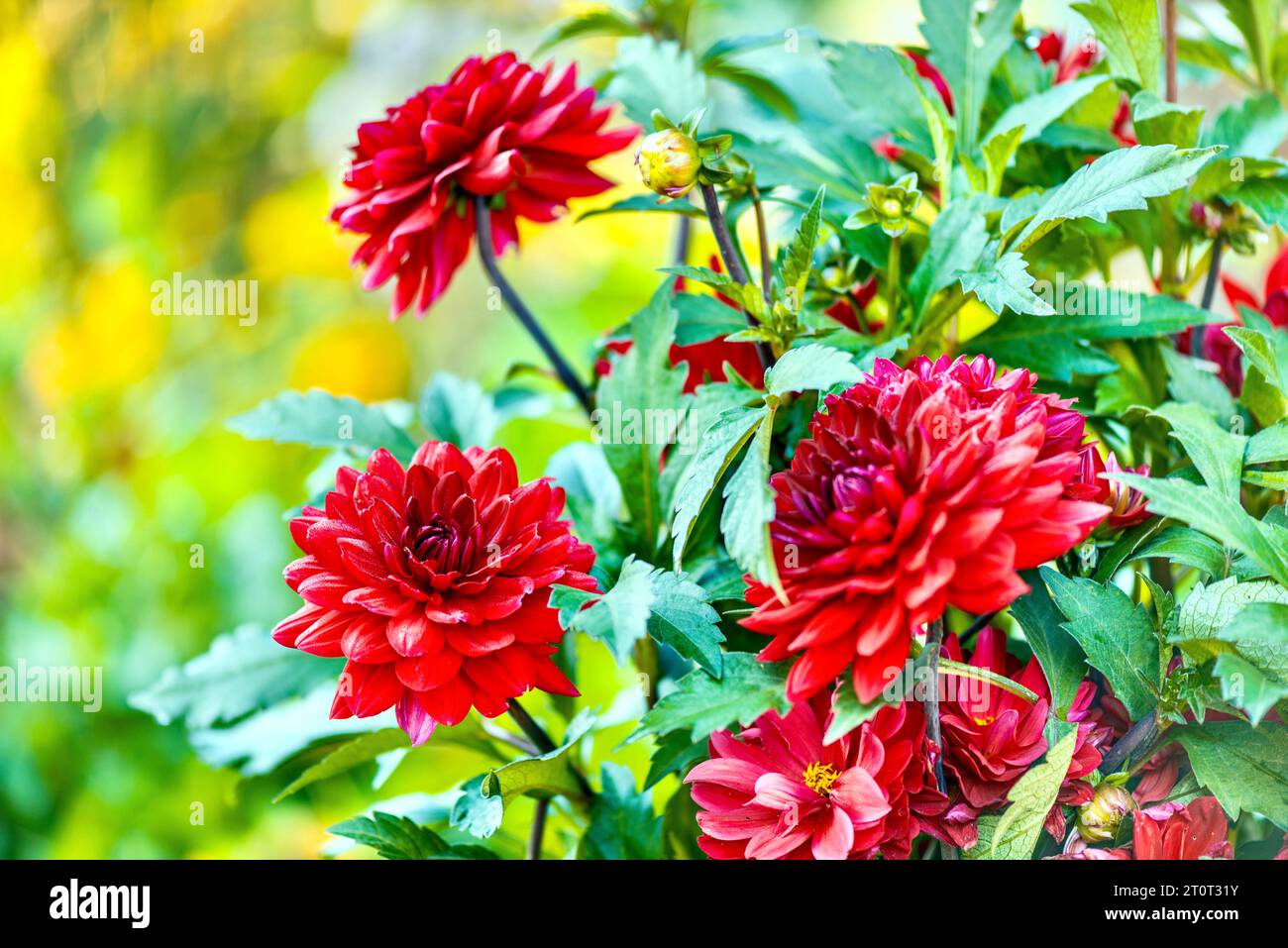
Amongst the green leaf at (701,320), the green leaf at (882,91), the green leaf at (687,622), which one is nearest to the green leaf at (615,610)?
the green leaf at (687,622)

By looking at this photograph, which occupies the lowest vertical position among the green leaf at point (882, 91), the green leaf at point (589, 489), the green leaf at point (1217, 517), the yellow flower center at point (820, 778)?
the yellow flower center at point (820, 778)

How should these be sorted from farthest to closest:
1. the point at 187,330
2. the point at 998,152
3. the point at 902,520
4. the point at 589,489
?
the point at 187,330, the point at 589,489, the point at 998,152, the point at 902,520

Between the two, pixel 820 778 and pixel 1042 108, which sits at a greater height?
pixel 1042 108

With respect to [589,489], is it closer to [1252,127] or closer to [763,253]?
[763,253]

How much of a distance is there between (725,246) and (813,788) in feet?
0.56

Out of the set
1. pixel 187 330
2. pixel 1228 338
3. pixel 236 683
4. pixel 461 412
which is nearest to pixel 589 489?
pixel 461 412

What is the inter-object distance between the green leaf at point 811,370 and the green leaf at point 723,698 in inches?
3.1

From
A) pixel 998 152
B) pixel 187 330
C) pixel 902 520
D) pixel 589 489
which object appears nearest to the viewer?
pixel 902 520

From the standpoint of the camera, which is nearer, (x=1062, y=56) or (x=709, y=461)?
(x=709, y=461)

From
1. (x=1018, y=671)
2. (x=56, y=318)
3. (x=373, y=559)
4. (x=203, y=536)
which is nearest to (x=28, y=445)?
(x=56, y=318)

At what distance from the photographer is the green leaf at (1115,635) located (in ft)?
1.04

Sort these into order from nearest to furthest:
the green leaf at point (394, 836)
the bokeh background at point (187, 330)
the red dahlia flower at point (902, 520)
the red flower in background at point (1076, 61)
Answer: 1. the red dahlia flower at point (902, 520)
2. the green leaf at point (394, 836)
3. the red flower in background at point (1076, 61)
4. the bokeh background at point (187, 330)

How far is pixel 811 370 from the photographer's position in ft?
0.98

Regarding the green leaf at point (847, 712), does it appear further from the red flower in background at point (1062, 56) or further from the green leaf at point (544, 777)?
the red flower in background at point (1062, 56)
